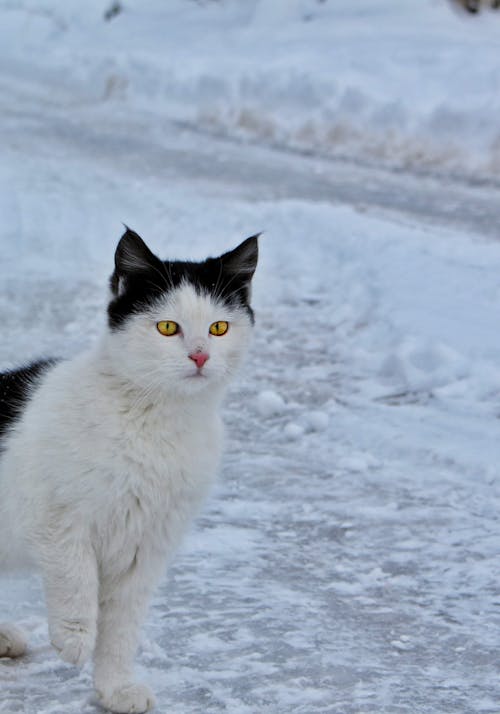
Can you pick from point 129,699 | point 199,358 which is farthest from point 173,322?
point 129,699

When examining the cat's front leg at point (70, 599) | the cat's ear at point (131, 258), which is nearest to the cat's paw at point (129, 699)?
the cat's front leg at point (70, 599)

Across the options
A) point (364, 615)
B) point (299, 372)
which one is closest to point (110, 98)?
point (299, 372)

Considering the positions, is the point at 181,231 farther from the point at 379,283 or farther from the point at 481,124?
the point at 481,124

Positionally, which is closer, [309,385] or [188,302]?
[188,302]

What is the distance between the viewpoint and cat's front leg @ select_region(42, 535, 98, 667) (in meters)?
3.26

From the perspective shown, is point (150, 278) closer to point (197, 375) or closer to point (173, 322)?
point (173, 322)

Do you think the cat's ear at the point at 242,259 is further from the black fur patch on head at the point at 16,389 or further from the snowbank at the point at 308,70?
the snowbank at the point at 308,70

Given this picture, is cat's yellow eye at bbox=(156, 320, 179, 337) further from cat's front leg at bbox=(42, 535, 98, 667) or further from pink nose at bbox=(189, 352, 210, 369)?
cat's front leg at bbox=(42, 535, 98, 667)

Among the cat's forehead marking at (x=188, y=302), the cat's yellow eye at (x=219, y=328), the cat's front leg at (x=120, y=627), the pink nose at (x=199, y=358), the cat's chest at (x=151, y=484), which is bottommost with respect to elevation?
the cat's front leg at (x=120, y=627)

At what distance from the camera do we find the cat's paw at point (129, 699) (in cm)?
338

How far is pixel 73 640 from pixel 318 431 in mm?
2834

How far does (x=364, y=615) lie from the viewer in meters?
4.08

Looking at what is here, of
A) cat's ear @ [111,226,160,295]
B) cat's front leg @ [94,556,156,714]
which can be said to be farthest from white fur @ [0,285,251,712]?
cat's ear @ [111,226,160,295]

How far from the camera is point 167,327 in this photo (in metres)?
3.45
